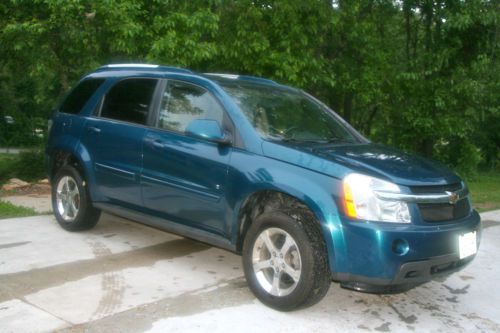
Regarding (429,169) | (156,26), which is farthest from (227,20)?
(429,169)

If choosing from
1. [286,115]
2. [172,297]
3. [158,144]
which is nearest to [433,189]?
[286,115]

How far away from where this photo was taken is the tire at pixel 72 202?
6156 mm

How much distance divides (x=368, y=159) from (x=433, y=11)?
11.0 m

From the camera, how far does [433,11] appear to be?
14125 millimetres

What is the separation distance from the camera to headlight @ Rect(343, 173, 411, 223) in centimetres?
397

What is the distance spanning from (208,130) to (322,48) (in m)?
8.93

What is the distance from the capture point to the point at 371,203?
157 inches

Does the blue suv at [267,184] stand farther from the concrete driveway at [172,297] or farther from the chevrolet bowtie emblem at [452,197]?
the concrete driveway at [172,297]

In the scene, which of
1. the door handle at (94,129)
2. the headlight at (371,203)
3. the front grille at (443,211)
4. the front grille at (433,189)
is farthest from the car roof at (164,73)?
the front grille at (443,211)

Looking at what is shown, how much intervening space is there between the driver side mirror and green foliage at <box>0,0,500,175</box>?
394cm

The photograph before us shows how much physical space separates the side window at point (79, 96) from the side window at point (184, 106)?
1.25 meters

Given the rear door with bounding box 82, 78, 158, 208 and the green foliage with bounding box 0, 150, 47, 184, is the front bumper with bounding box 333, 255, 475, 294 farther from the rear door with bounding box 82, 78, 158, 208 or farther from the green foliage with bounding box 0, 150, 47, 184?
the green foliage with bounding box 0, 150, 47, 184

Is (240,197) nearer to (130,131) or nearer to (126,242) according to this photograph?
(130,131)

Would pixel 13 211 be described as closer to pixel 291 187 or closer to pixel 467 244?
pixel 291 187
